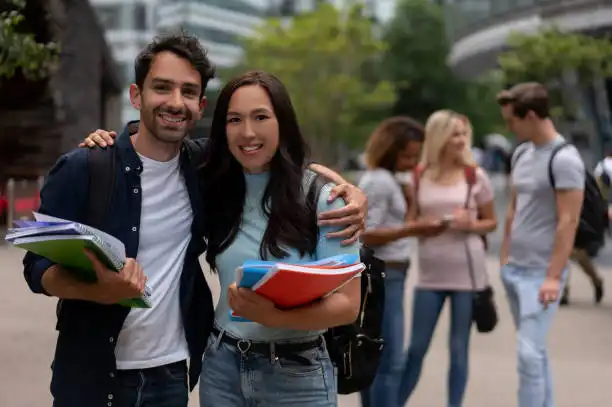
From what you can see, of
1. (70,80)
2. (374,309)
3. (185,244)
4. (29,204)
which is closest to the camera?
(185,244)

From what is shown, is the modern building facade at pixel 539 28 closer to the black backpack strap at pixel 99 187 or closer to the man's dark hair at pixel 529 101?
the man's dark hair at pixel 529 101

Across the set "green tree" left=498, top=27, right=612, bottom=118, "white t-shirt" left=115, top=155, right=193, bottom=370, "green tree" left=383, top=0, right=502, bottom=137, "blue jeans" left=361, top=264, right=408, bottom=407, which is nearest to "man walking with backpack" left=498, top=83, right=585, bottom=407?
"blue jeans" left=361, top=264, right=408, bottom=407

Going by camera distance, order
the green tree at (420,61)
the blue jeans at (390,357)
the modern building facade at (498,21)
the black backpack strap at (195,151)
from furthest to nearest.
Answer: the green tree at (420,61)
the modern building facade at (498,21)
the blue jeans at (390,357)
the black backpack strap at (195,151)

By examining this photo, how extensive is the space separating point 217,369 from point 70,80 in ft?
51.0

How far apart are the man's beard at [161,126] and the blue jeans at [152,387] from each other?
737 millimetres

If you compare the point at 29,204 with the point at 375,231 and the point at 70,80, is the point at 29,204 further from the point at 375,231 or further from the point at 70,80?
the point at 375,231

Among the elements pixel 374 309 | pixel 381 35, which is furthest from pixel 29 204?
pixel 381 35

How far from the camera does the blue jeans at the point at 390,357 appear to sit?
5.17 meters

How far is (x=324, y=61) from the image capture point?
4088 centimetres

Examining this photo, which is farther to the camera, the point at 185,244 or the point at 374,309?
the point at 374,309

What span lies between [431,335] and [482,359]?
92.6 inches

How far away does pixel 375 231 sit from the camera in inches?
207

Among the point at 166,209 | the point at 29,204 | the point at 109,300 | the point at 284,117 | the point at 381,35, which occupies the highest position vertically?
the point at 381,35

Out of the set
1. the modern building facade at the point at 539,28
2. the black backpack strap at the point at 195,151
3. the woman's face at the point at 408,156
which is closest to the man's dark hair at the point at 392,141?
the woman's face at the point at 408,156
